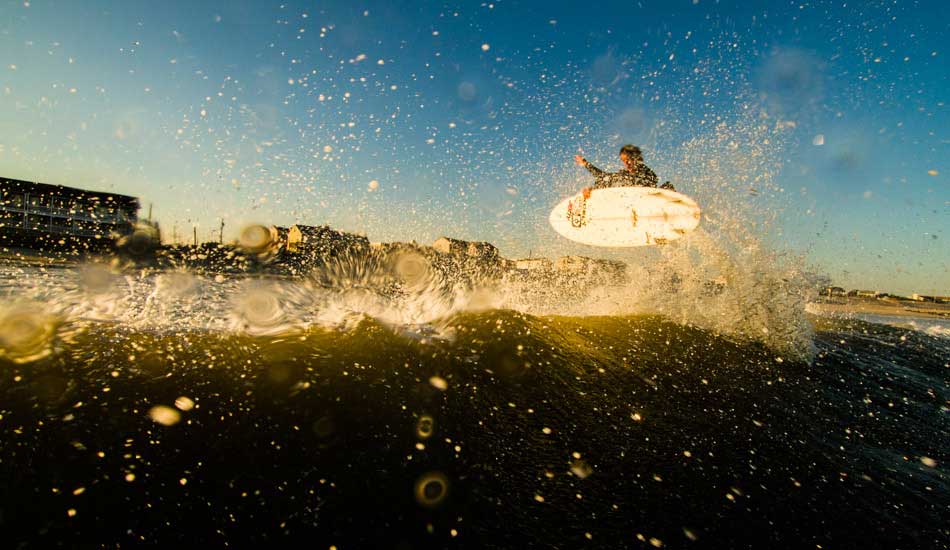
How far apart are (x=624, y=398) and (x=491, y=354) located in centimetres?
126

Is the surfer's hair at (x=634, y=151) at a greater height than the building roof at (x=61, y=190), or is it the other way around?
the building roof at (x=61, y=190)

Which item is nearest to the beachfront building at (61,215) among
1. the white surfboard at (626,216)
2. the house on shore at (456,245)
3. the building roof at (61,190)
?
the building roof at (61,190)

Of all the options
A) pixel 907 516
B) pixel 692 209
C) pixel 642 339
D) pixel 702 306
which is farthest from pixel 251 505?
pixel 692 209

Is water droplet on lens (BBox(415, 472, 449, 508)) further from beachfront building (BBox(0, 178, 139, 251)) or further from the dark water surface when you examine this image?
beachfront building (BBox(0, 178, 139, 251))

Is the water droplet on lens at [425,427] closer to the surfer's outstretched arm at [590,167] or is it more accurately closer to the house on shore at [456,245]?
the surfer's outstretched arm at [590,167]

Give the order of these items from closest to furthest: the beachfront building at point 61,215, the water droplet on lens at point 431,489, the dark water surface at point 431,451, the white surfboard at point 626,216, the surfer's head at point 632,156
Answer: the dark water surface at point 431,451
the water droplet on lens at point 431,489
the white surfboard at point 626,216
the surfer's head at point 632,156
the beachfront building at point 61,215

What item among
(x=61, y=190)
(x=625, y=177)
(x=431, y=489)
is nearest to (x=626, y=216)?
(x=625, y=177)

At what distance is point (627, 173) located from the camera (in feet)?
31.9

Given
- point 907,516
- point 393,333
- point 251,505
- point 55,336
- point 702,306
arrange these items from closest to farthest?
point 251,505, point 907,516, point 55,336, point 393,333, point 702,306

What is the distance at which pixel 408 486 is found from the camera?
2.10m

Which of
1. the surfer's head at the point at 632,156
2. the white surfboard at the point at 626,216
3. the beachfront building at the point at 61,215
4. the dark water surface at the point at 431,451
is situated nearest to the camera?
the dark water surface at the point at 431,451

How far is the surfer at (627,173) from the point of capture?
31.4 ft

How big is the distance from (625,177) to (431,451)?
8981 millimetres

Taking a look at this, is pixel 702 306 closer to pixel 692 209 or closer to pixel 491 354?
pixel 692 209
